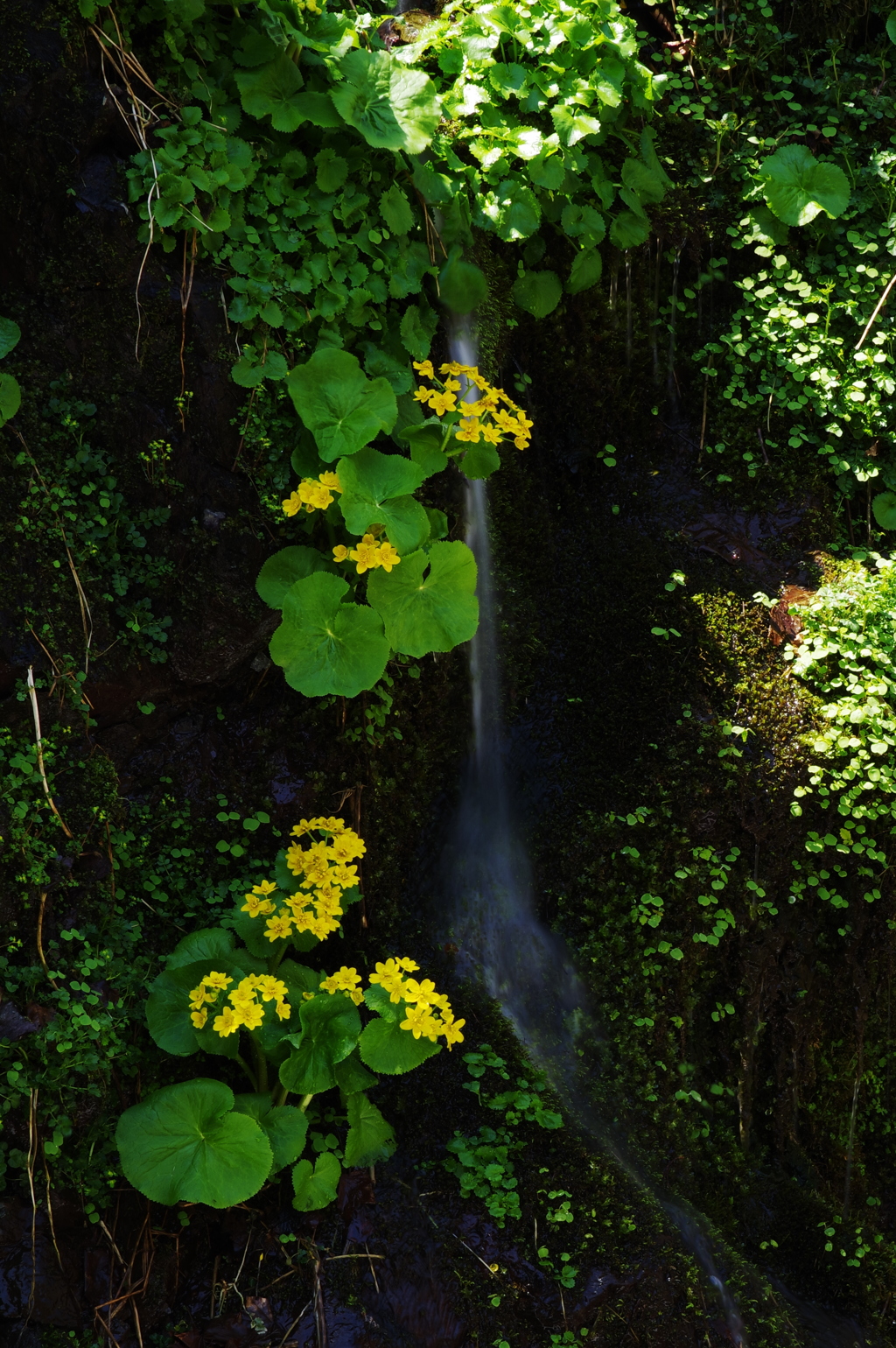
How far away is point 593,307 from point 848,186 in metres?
1.07

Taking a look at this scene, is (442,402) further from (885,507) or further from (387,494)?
(885,507)

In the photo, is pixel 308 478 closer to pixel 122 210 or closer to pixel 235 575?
pixel 235 575

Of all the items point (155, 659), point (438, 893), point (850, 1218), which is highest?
point (155, 659)

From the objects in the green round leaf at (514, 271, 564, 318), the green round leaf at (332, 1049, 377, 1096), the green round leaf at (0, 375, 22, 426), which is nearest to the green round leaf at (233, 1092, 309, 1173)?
the green round leaf at (332, 1049, 377, 1096)

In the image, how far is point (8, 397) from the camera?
2.46m

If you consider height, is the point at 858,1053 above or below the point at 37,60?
below

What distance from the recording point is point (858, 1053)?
11.4ft

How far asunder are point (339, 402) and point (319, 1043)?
168cm

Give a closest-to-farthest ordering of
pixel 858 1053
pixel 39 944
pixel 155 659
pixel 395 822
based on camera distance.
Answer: pixel 39 944, pixel 155 659, pixel 395 822, pixel 858 1053

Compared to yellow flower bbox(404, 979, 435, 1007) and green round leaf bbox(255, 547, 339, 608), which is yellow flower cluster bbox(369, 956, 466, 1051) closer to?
yellow flower bbox(404, 979, 435, 1007)

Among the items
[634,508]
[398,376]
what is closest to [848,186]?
[634,508]

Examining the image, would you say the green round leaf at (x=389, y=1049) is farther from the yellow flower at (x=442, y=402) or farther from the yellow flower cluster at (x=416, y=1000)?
the yellow flower at (x=442, y=402)

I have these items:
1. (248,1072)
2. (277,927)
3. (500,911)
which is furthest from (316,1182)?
(500,911)

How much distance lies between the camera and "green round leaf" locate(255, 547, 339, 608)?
2734mm
